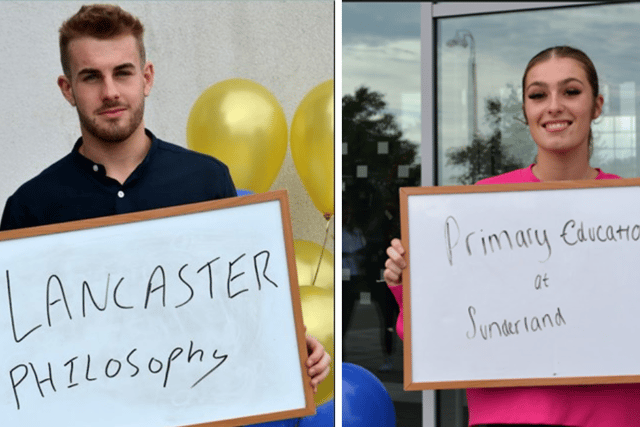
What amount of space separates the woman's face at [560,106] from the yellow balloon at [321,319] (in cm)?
94

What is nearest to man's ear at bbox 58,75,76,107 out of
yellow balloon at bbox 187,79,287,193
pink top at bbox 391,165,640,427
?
yellow balloon at bbox 187,79,287,193

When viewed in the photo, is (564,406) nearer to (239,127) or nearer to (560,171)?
(560,171)

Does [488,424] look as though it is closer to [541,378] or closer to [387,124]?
[541,378]

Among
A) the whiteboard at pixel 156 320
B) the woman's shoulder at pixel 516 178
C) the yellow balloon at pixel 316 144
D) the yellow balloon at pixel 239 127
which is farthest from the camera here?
the yellow balloon at pixel 316 144

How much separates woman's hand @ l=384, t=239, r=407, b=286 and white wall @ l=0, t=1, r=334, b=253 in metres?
0.83

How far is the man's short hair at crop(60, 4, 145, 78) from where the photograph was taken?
1635mm

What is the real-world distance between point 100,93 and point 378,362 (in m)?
2.26

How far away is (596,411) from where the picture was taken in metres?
1.68

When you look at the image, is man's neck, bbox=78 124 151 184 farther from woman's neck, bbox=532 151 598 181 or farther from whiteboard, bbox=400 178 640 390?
woman's neck, bbox=532 151 598 181

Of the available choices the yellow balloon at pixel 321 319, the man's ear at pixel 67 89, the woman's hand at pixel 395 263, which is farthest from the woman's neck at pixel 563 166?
the man's ear at pixel 67 89

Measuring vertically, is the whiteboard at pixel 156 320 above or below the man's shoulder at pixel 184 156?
below

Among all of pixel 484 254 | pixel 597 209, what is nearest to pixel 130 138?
pixel 484 254

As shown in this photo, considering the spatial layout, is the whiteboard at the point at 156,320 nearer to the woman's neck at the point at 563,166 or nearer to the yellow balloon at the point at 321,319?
the woman's neck at the point at 563,166

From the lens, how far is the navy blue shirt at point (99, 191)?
5.31ft
